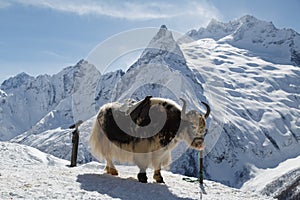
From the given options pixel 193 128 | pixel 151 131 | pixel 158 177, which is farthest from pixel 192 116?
pixel 158 177

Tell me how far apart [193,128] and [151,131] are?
132 cm

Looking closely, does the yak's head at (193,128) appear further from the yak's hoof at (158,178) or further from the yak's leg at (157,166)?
the yak's hoof at (158,178)

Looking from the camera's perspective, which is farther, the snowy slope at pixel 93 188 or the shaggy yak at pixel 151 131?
the shaggy yak at pixel 151 131

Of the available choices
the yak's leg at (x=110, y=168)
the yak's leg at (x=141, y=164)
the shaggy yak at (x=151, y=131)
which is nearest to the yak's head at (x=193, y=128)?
the shaggy yak at (x=151, y=131)

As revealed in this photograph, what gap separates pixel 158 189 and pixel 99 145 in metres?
3.07

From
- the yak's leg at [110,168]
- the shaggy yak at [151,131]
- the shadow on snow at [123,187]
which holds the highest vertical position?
the shaggy yak at [151,131]

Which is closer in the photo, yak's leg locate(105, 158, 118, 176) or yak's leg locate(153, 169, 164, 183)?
yak's leg locate(153, 169, 164, 183)

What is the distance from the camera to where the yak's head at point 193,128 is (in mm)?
14875

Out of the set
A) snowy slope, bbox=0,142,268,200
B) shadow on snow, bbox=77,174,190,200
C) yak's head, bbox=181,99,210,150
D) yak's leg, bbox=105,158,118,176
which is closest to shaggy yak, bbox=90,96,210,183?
yak's head, bbox=181,99,210,150

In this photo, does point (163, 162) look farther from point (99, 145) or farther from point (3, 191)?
point (3, 191)

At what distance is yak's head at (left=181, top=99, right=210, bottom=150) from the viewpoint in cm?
1488

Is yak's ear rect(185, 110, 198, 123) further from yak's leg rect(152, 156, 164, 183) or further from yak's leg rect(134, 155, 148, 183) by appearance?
yak's leg rect(134, 155, 148, 183)

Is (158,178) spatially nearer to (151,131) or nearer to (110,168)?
Answer: (110,168)

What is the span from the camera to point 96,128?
54.6 ft
